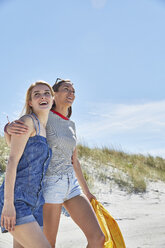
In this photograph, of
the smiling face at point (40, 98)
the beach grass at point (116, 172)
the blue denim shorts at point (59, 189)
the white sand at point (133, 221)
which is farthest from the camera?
Result: the beach grass at point (116, 172)

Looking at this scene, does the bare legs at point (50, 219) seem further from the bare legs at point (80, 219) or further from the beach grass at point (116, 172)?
the beach grass at point (116, 172)

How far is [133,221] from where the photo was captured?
573 cm

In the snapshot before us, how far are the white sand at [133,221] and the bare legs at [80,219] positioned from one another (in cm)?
155

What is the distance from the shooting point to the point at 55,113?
9.98ft

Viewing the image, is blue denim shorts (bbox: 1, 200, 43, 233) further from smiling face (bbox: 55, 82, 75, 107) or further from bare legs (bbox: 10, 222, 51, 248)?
smiling face (bbox: 55, 82, 75, 107)

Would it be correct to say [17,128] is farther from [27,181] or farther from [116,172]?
[116,172]

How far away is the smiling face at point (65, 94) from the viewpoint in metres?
3.16

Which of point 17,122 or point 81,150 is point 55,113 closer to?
point 17,122

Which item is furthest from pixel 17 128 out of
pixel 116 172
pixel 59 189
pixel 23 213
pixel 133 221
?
pixel 116 172

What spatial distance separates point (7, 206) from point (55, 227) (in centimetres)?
85

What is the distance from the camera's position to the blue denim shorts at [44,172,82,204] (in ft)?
8.61

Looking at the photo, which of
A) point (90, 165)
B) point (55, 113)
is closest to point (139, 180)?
point (90, 165)

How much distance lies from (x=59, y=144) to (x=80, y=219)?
0.76 m

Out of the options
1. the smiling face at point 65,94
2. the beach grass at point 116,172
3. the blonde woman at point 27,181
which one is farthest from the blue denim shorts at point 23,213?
the beach grass at point 116,172
